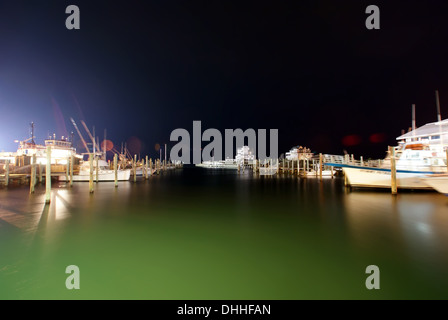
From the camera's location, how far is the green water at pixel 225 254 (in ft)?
16.7

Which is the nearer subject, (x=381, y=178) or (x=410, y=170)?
(x=410, y=170)

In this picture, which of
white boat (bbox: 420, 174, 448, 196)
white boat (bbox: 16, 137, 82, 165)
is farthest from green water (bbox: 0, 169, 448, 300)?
white boat (bbox: 16, 137, 82, 165)

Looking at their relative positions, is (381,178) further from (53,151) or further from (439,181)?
(53,151)

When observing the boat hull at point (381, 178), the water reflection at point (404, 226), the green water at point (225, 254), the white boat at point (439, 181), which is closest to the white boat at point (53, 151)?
the green water at point (225, 254)

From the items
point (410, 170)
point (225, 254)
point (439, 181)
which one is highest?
point (410, 170)

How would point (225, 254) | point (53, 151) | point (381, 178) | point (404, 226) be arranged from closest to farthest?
point (225, 254) → point (404, 226) → point (381, 178) → point (53, 151)

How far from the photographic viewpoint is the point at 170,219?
12.0 meters

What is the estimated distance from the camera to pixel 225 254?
23.4ft

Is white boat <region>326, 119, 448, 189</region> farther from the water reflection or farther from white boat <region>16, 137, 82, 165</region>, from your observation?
white boat <region>16, 137, 82, 165</region>

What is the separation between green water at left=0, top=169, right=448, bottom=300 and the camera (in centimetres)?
510

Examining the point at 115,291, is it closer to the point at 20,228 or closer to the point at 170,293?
the point at 170,293

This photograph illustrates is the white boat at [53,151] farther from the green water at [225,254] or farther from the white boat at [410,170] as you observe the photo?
the white boat at [410,170]

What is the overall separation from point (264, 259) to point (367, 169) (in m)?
18.0

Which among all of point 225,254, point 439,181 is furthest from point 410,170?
point 225,254
